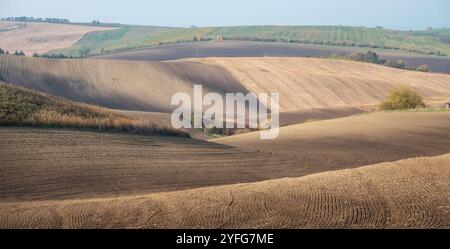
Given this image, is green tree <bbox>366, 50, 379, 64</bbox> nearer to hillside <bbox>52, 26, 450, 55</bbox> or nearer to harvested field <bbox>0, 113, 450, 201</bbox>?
hillside <bbox>52, 26, 450, 55</bbox>

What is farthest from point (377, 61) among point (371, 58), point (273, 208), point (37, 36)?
point (273, 208)

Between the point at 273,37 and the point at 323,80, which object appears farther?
the point at 273,37

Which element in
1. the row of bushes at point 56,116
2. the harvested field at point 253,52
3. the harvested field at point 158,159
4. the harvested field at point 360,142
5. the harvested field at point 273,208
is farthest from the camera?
the harvested field at point 253,52

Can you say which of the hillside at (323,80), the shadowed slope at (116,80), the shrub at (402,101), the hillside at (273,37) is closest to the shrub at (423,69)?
the hillside at (323,80)

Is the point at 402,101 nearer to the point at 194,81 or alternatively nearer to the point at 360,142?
A: the point at 194,81

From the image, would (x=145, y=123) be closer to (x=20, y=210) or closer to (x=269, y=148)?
(x=269, y=148)

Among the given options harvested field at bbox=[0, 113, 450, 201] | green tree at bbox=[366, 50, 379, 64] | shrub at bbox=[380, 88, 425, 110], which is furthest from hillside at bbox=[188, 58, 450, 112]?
harvested field at bbox=[0, 113, 450, 201]

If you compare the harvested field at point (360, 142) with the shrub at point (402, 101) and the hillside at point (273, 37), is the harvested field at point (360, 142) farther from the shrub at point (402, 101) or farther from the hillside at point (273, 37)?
the hillside at point (273, 37)
